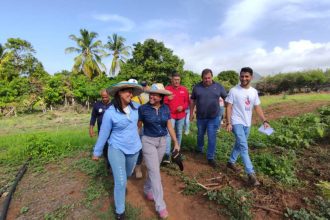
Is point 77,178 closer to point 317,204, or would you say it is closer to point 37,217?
point 37,217

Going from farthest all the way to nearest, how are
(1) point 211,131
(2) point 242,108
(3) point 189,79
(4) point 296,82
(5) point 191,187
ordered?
(4) point 296,82 → (3) point 189,79 → (1) point 211,131 → (2) point 242,108 → (5) point 191,187

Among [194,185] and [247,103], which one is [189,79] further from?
[194,185]

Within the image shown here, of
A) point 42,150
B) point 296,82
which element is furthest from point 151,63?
point 296,82

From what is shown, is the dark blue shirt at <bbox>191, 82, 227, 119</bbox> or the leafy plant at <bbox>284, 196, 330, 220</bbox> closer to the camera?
the leafy plant at <bbox>284, 196, 330, 220</bbox>

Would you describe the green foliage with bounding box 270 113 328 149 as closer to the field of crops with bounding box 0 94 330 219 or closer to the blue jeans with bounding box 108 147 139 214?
the field of crops with bounding box 0 94 330 219

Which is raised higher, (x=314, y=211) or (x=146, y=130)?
(x=146, y=130)

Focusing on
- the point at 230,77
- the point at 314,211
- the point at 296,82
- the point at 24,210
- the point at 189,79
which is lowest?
the point at 24,210

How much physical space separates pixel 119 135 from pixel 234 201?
1843 mm

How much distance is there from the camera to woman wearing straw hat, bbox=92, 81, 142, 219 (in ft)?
10.5

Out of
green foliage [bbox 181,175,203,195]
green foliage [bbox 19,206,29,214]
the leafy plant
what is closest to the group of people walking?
green foliage [bbox 181,175,203,195]

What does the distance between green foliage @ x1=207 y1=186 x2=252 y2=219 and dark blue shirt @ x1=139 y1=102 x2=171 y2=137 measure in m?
1.23

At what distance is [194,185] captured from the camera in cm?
423

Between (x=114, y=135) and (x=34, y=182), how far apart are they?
115 inches

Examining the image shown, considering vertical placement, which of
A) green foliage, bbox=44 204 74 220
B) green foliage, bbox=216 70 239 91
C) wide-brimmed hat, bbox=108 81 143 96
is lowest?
green foliage, bbox=44 204 74 220
